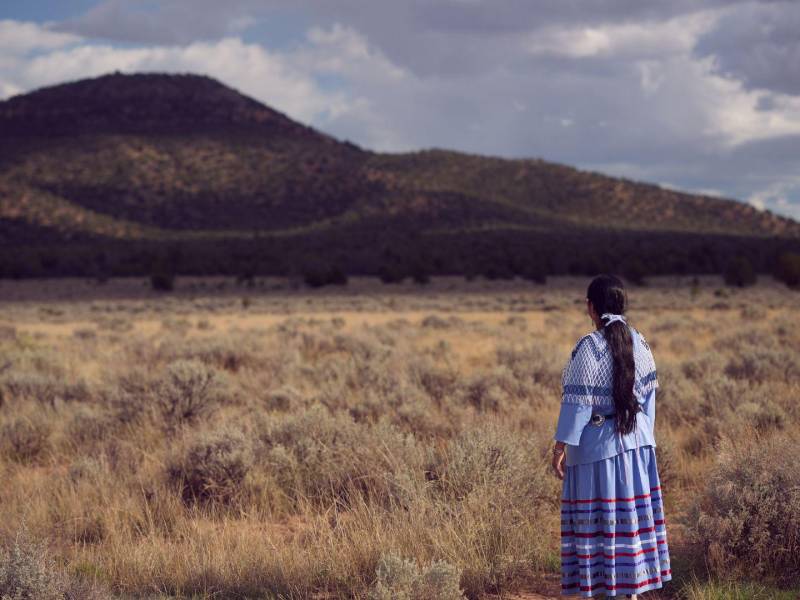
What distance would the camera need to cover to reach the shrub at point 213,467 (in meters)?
6.79

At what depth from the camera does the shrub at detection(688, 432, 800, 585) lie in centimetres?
483

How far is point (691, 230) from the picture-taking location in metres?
72.4

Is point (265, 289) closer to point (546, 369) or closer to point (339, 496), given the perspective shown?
point (546, 369)

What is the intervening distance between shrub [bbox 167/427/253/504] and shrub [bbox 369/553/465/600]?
3.03 meters

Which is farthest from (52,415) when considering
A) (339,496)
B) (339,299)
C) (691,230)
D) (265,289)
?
(691,230)

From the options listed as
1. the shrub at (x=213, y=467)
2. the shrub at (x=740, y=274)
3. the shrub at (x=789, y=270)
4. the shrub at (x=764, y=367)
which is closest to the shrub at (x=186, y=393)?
the shrub at (x=213, y=467)

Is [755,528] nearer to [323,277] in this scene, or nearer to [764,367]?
[764,367]

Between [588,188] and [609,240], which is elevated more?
[588,188]

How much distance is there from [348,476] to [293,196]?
73998 millimetres

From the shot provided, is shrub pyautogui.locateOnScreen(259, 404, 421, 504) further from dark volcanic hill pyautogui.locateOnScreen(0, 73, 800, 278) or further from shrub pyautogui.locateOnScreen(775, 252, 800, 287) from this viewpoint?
dark volcanic hill pyautogui.locateOnScreen(0, 73, 800, 278)

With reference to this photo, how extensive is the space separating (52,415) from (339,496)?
4.67m

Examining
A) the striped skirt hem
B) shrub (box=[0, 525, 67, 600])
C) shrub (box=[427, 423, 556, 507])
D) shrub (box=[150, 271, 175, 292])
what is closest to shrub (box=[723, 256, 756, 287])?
shrub (box=[150, 271, 175, 292])

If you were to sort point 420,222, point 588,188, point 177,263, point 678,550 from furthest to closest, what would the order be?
point 588,188, point 420,222, point 177,263, point 678,550

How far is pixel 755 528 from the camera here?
4820 millimetres
